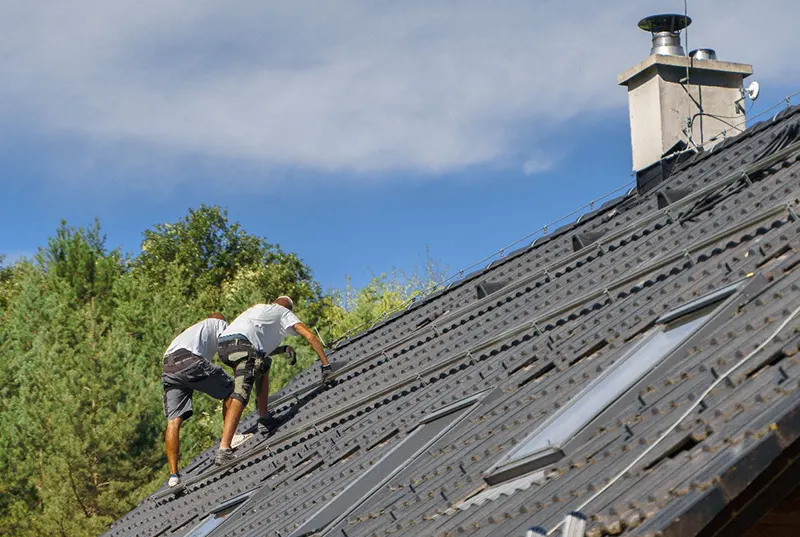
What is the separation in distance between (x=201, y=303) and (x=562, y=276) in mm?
32851

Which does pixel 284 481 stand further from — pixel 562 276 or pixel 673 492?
pixel 673 492

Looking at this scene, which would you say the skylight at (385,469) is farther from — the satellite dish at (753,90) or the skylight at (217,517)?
the satellite dish at (753,90)

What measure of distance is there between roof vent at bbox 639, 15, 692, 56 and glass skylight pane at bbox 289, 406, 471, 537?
608 centimetres

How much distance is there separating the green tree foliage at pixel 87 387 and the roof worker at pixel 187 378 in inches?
168

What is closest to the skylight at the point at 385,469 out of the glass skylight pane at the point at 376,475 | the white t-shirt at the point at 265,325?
the glass skylight pane at the point at 376,475

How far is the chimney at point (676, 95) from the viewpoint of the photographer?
11430mm

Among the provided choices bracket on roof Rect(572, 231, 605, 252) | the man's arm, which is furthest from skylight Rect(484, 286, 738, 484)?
the man's arm

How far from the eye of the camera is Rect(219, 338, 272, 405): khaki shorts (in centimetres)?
1112

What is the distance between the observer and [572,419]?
506cm

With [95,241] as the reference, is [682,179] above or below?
below

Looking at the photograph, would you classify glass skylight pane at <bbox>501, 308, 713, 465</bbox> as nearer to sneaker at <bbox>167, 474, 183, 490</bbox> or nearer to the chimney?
the chimney

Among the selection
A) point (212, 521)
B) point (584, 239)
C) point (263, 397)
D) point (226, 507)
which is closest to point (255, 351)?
point (263, 397)

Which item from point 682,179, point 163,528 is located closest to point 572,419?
point 682,179

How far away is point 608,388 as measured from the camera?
511 cm
